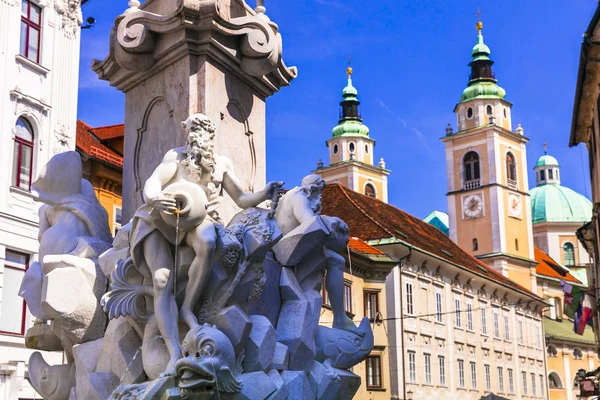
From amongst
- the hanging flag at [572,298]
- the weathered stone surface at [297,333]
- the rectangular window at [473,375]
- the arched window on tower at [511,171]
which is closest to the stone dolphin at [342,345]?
the weathered stone surface at [297,333]

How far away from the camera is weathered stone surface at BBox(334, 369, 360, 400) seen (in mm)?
8180

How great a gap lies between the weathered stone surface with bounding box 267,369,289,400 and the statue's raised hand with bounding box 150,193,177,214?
5.21ft

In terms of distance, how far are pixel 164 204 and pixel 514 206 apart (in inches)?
2896

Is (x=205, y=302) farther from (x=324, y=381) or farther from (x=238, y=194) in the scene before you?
(x=324, y=381)

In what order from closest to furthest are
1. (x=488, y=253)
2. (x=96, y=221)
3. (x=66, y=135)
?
(x=96, y=221) < (x=66, y=135) < (x=488, y=253)

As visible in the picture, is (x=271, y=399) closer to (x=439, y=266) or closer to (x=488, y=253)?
(x=439, y=266)

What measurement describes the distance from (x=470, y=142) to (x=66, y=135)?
59269mm

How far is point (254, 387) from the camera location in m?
7.08

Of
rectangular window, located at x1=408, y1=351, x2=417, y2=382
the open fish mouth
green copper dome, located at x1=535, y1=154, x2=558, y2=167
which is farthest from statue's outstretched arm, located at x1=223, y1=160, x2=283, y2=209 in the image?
green copper dome, located at x1=535, y1=154, x2=558, y2=167

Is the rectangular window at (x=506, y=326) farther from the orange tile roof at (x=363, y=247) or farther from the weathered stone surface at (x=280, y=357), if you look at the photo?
the weathered stone surface at (x=280, y=357)

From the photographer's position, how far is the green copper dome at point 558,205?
342ft

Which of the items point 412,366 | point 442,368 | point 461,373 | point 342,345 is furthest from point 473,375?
point 342,345

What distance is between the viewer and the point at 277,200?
8.09 m

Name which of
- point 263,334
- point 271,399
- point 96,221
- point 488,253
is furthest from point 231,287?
point 488,253
